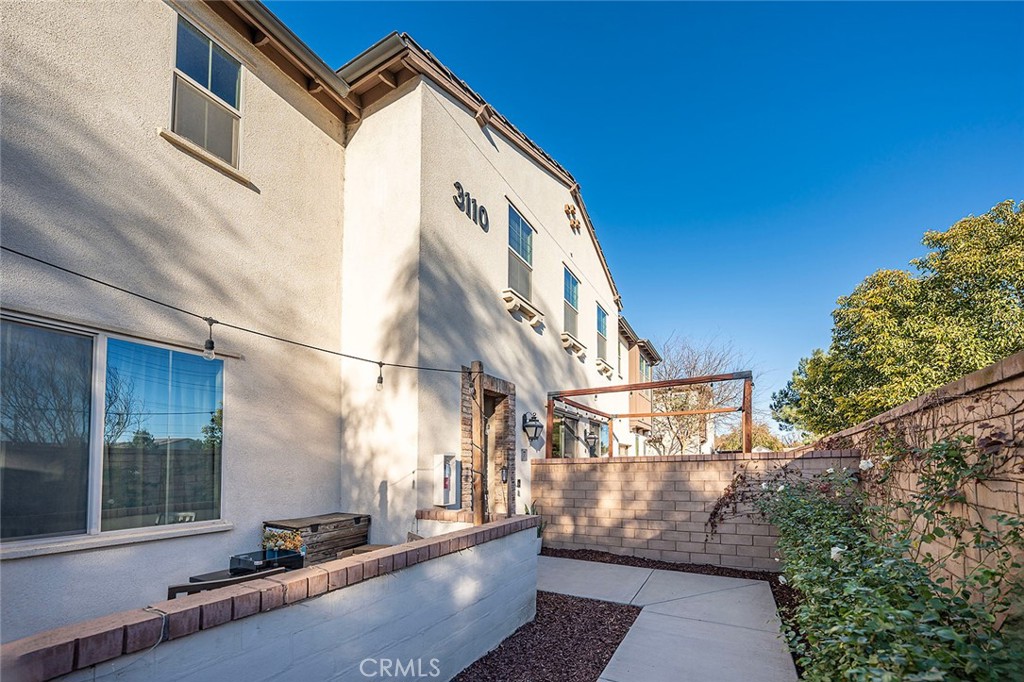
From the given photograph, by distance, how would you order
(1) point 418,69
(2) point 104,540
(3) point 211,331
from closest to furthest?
(2) point 104,540 → (3) point 211,331 → (1) point 418,69

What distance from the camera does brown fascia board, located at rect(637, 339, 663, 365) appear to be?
18.5 m

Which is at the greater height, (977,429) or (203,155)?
(203,155)

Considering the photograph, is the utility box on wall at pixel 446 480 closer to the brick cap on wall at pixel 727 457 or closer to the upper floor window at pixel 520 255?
the brick cap on wall at pixel 727 457

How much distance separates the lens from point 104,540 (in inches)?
148

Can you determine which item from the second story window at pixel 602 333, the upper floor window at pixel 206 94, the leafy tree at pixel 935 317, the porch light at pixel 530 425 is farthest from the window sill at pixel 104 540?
the leafy tree at pixel 935 317

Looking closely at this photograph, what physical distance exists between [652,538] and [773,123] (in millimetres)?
8957

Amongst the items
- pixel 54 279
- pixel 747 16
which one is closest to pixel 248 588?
pixel 54 279

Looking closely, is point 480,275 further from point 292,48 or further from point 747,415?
point 747,415

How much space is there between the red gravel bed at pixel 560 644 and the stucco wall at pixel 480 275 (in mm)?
1907

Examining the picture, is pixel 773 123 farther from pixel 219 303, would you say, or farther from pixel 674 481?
pixel 219 303

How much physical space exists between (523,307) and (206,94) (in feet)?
Result: 17.0

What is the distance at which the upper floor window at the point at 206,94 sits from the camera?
15.7 feet

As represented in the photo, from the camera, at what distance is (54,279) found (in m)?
3.70

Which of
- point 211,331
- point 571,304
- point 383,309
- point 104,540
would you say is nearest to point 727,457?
point 383,309
